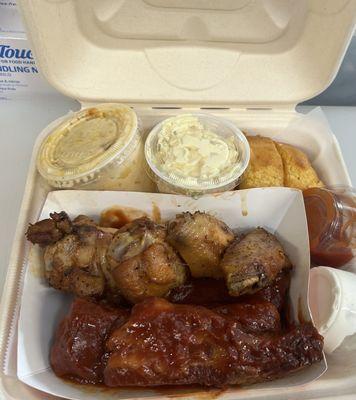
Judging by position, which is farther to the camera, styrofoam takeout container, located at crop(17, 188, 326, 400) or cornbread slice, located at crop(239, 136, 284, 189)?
cornbread slice, located at crop(239, 136, 284, 189)

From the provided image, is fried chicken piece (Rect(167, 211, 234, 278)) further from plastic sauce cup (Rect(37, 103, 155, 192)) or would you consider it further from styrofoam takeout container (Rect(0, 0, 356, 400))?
styrofoam takeout container (Rect(0, 0, 356, 400))

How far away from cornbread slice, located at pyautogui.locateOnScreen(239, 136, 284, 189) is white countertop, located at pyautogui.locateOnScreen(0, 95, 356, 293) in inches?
21.5

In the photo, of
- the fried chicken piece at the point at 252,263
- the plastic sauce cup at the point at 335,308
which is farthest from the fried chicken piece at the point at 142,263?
the plastic sauce cup at the point at 335,308

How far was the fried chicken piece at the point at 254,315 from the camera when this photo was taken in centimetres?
104

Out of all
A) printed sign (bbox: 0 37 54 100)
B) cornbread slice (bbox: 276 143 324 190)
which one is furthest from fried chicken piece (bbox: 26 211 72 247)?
printed sign (bbox: 0 37 54 100)

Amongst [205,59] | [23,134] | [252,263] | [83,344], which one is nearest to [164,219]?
[252,263]

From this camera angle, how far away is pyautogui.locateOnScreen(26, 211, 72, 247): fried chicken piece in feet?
3.87

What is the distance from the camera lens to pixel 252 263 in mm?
1125

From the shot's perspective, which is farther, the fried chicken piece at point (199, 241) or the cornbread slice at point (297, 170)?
the cornbread slice at point (297, 170)

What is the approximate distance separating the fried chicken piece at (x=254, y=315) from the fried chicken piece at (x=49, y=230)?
470mm

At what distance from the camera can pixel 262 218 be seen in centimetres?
136

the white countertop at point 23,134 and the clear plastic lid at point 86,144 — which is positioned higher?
the clear plastic lid at point 86,144

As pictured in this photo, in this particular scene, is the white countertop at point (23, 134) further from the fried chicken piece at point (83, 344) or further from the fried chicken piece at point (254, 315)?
the fried chicken piece at point (254, 315)

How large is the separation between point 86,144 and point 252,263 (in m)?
0.68
